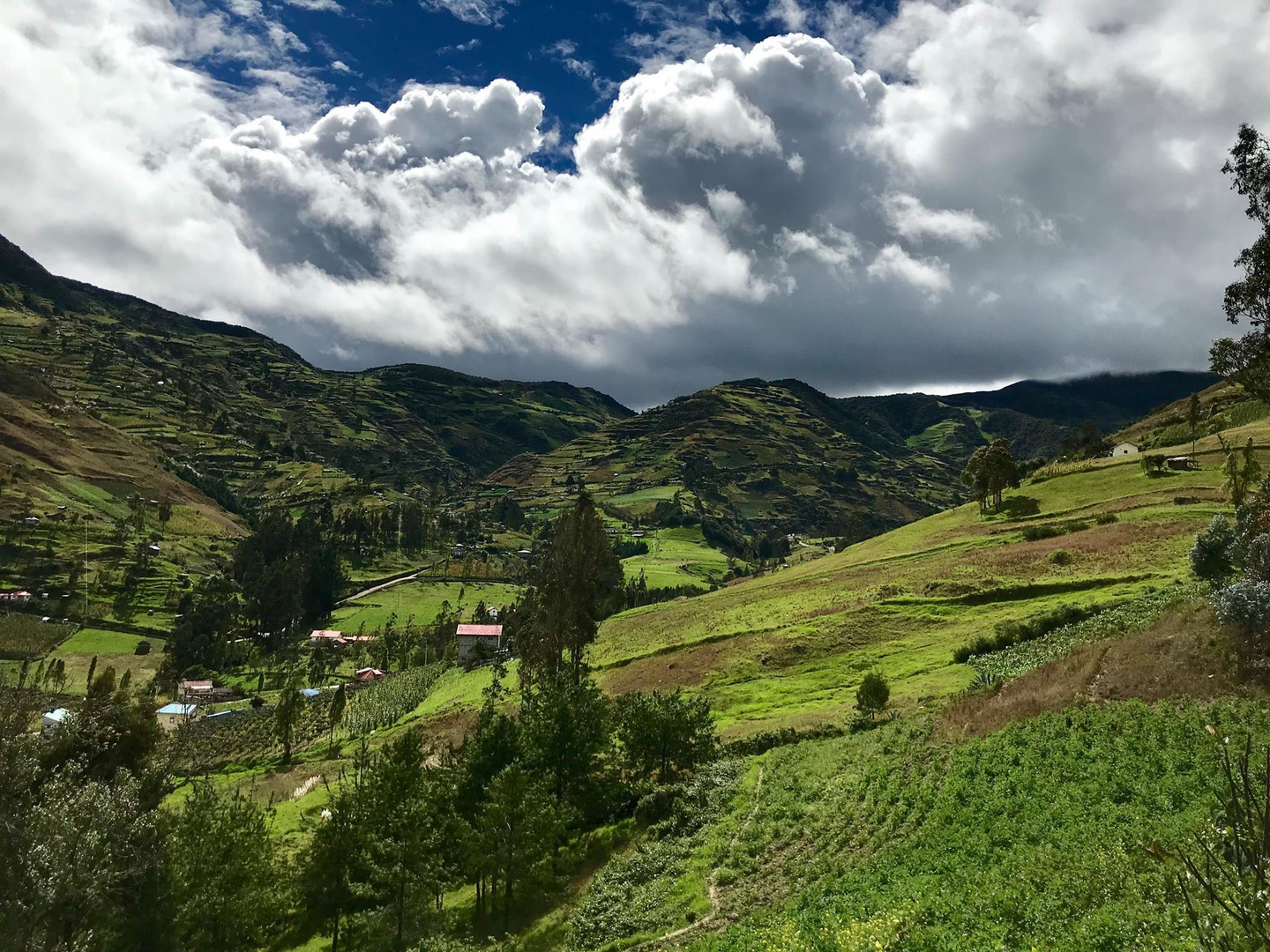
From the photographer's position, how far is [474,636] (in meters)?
165

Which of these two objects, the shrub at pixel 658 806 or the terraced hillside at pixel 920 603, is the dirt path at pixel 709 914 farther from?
the terraced hillside at pixel 920 603

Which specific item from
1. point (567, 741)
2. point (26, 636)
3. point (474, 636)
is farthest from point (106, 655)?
point (567, 741)

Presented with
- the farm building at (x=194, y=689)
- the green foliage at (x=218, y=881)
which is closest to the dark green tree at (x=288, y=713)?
the green foliage at (x=218, y=881)

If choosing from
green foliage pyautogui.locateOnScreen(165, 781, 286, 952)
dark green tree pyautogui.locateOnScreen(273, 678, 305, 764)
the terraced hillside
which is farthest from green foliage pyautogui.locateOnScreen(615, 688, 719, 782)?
dark green tree pyautogui.locateOnScreen(273, 678, 305, 764)

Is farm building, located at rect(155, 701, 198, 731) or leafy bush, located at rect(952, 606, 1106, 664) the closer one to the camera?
leafy bush, located at rect(952, 606, 1106, 664)

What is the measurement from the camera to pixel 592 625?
222 feet

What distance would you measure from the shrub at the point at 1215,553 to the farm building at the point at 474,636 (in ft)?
447

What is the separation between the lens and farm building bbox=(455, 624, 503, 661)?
162 metres

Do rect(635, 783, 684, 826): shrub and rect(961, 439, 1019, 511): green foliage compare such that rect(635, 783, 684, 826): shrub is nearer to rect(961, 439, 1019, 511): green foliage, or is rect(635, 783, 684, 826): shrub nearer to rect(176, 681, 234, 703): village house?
rect(961, 439, 1019, 511): green foliage

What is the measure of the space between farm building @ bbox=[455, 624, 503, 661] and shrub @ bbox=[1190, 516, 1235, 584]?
447ft

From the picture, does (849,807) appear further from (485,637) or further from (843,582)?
(485,637)

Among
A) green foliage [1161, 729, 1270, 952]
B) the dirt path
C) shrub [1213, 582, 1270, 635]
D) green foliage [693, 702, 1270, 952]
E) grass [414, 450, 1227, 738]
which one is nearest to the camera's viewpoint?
green foliage [1161, 729, 1270, 952]

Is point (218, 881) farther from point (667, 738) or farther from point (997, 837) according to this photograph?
point (997, 837)

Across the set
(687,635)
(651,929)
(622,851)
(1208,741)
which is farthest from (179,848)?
(687,635)
